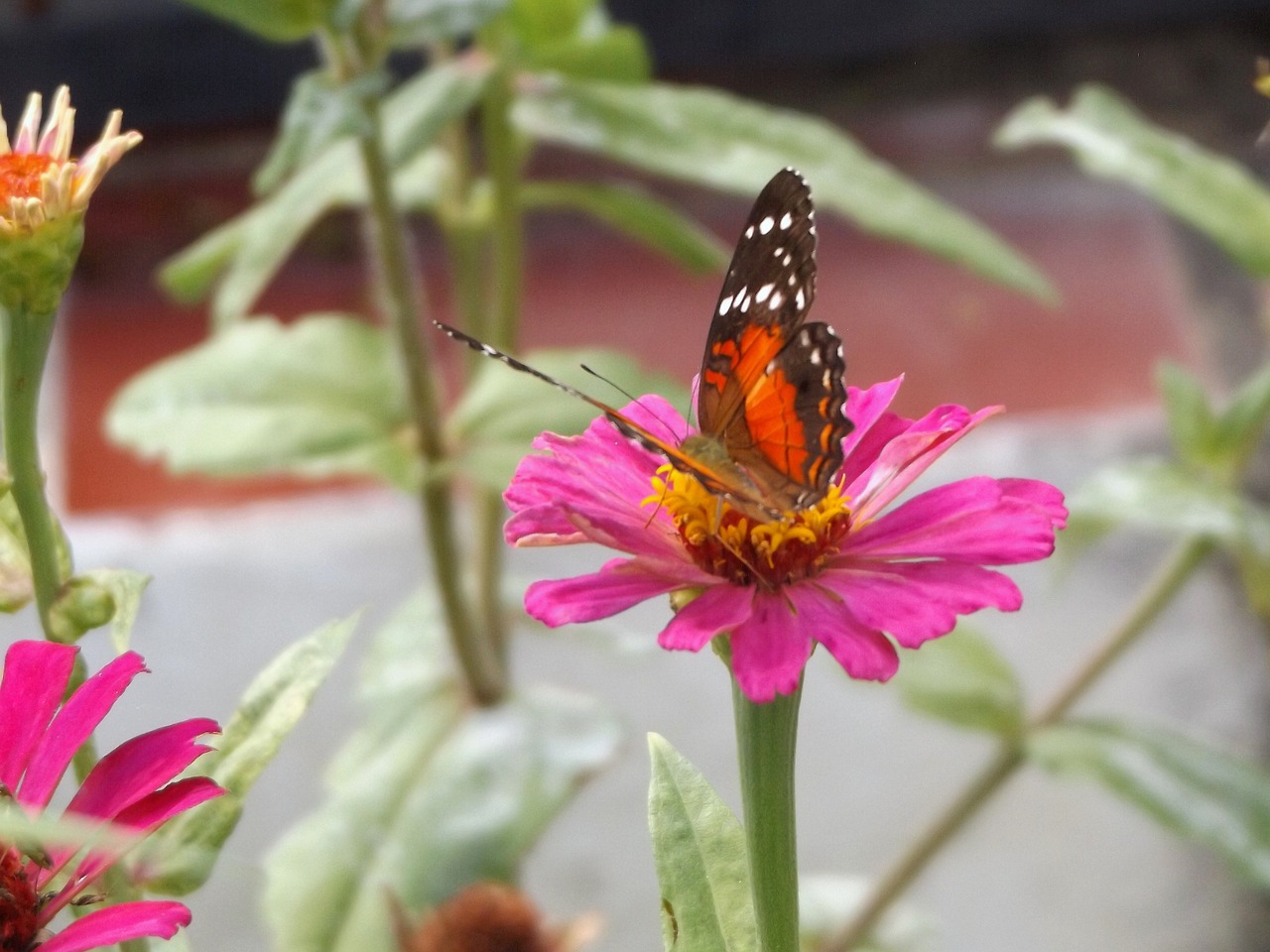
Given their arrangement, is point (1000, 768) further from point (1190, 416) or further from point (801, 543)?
point (801, 543)

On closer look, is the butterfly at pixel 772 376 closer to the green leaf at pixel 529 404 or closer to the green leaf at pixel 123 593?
the green leaf at pixel 123 593

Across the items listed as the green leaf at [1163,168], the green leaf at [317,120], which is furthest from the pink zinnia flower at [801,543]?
the green leaf at [1163,168]

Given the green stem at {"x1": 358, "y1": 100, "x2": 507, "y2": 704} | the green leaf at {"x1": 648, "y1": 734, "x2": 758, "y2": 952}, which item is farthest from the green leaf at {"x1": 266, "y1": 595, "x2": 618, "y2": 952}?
the green leaf at {"x1": 648, "y1": 734, "x2": 758, "y2": 952}

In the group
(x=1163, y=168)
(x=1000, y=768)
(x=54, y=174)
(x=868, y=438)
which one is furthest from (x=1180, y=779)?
(x=54, y=174)

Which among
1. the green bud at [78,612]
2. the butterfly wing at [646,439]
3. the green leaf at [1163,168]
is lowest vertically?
the green bud at [78,612]

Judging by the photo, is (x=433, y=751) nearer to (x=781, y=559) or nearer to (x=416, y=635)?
(x=416, y=635)

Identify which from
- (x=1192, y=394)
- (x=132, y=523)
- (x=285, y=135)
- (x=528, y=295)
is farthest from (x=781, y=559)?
(x=528, y=295)
